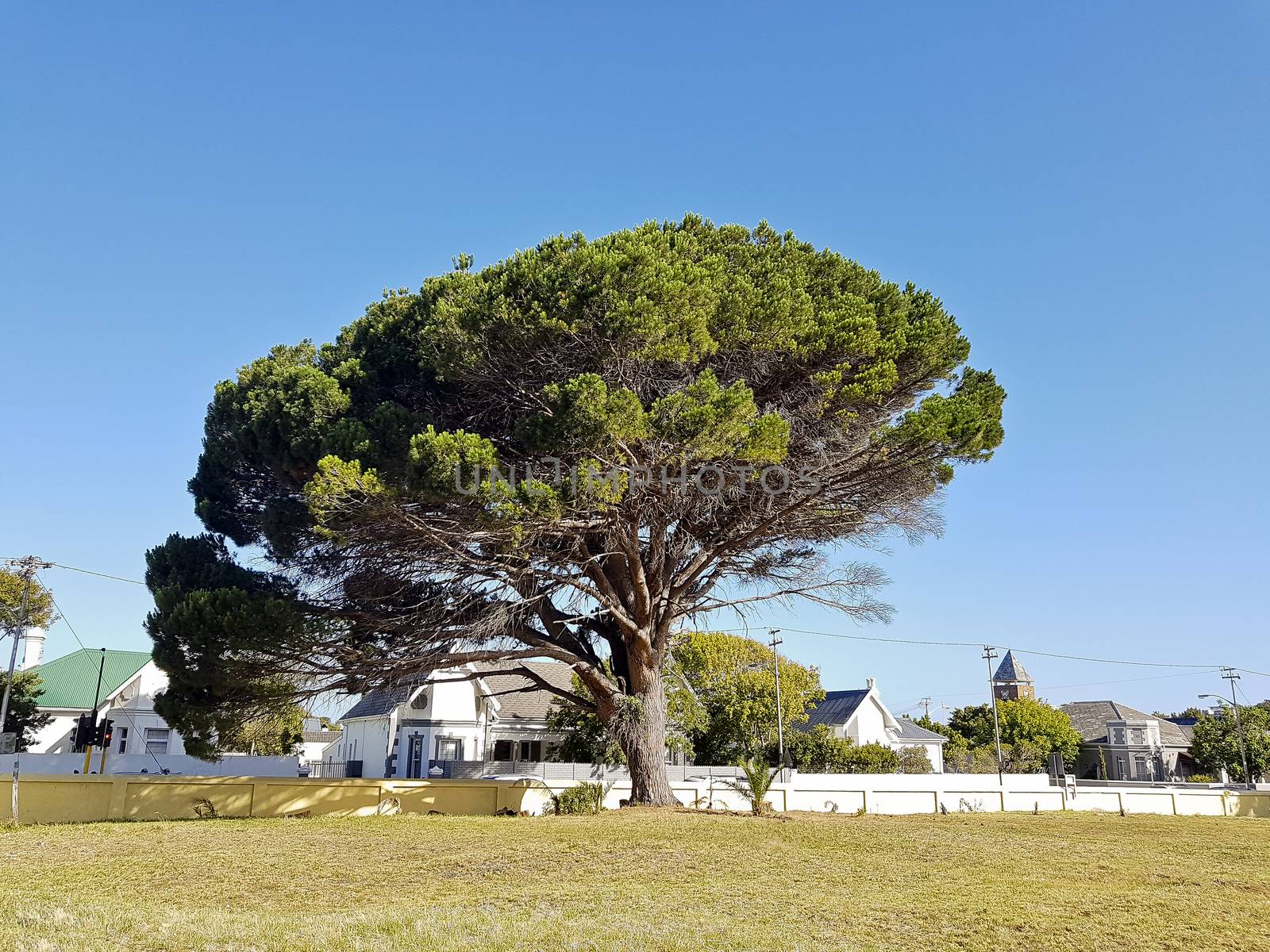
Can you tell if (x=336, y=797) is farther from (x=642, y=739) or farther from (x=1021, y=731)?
(x=1021, y=731)

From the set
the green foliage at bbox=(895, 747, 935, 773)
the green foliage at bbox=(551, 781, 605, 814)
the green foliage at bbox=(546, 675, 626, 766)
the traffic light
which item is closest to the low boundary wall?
the green foliage at bbox=(551, 781, 605, 814)

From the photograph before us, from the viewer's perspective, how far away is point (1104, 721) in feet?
221

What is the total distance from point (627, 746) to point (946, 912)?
32.3ft

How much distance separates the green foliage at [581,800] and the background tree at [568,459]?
0.82 m

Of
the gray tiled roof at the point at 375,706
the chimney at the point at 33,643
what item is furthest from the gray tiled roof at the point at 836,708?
the chimney at the point at 33,643

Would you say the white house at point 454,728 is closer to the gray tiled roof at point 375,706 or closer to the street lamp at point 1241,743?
the gray tiled roof at point 375,706

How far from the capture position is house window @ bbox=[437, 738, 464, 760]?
1442 inches

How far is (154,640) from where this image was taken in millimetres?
16969

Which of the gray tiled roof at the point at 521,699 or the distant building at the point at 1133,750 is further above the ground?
the gray tiled roof at the point at 521,699

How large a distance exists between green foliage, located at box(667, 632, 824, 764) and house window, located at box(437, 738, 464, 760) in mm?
9054

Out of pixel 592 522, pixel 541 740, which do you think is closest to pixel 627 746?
pixel 592 522

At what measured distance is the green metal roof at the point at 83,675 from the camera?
1503 inches

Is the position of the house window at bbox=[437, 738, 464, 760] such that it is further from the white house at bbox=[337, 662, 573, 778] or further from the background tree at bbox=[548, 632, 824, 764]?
the background tree at bbox=[548, 632, 824, 764]

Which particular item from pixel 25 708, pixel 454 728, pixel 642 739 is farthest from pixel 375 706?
pixel 642 739
